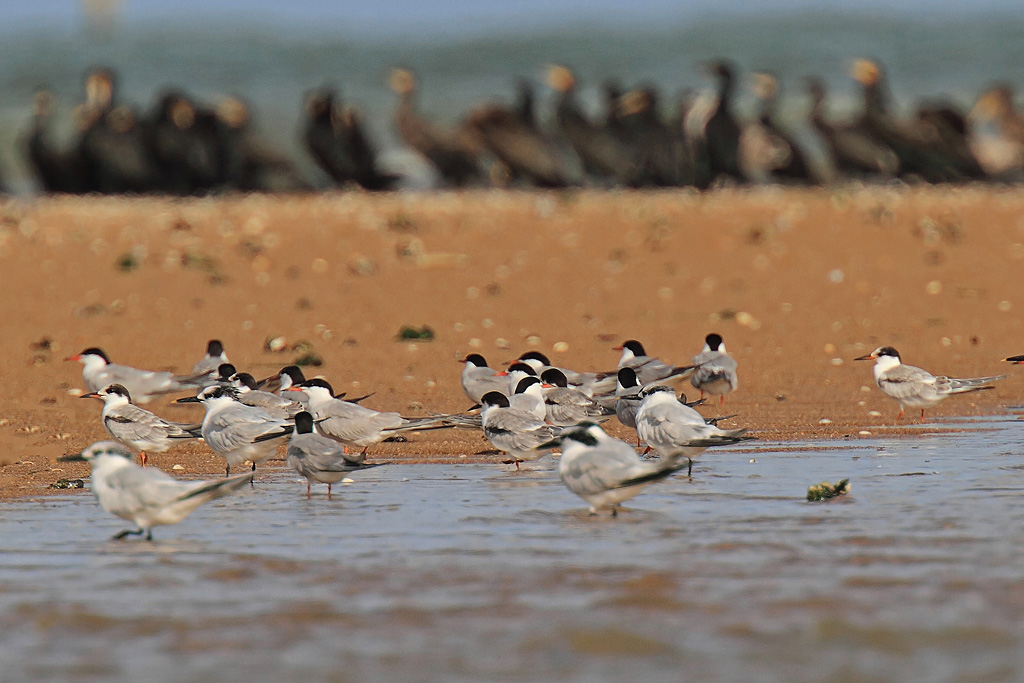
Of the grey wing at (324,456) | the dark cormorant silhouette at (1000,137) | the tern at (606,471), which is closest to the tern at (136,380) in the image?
the grey wing at (324,456)

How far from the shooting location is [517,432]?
8992 millimetres

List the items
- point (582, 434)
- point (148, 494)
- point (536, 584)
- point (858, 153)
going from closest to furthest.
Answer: point (536, 584) → point (148, 494) → point (582, 434) → point (858, 153)

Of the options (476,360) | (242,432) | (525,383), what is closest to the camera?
(242,432)

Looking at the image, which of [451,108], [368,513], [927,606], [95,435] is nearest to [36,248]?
[95,435]

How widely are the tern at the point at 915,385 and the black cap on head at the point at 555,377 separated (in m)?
2.22

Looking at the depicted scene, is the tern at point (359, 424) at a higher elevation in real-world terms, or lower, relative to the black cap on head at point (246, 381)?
lower

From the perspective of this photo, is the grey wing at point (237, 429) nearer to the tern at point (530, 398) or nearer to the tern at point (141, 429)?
the tern at point (141, 429)

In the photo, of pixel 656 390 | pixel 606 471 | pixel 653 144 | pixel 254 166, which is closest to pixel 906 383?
pixel 656 390

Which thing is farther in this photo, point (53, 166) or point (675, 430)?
point (53, 166)

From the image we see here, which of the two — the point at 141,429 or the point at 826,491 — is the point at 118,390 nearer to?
the point at 141,429

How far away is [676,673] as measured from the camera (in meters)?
4.64

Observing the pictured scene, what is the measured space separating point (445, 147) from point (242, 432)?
1810cm

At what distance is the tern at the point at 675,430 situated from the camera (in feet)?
27.9

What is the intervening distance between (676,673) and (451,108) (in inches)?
1645
